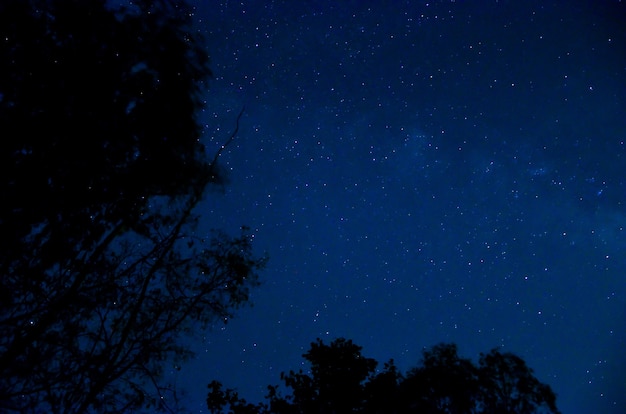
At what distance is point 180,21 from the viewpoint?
769 cm

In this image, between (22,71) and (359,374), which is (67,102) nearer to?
(22,71)

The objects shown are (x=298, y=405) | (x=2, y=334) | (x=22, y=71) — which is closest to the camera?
(x=2, y=334)

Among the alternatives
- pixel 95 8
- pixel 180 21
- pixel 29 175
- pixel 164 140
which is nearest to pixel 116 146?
pixel 164 140

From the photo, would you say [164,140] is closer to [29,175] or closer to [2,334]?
[29,175]

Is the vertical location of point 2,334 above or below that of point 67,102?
below

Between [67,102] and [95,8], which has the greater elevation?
[95,8]

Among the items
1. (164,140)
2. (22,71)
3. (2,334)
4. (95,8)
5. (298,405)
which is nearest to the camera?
(2,334)

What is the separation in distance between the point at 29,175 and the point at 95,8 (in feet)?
11.7

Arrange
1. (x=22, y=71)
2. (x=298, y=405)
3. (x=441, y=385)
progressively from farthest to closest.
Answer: (x=441, y=385) → (x=298, y=405) → (x=22, y=71)

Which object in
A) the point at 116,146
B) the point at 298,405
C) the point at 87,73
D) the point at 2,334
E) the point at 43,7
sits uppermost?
the point at 43,7

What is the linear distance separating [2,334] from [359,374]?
34.2ft

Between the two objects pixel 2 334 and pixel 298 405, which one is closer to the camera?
pixel 2 334

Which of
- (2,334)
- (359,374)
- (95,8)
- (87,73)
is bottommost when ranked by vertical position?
(2,334)

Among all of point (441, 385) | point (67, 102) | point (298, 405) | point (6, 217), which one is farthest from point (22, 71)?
point (441, 385)
